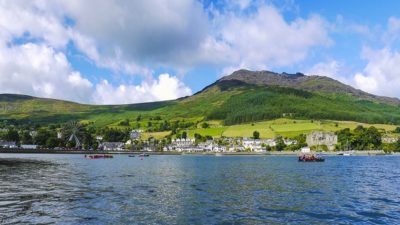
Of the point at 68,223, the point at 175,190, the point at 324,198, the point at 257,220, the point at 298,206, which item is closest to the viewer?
the point at 68,223

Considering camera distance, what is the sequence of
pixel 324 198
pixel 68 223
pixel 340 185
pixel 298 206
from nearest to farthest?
1. pixel 68 223
2. pixel 298 206
3. pixel 324 198
4. pixel 340 185

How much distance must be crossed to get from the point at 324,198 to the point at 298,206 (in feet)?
22.5

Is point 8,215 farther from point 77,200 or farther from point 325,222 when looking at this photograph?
point 325,222

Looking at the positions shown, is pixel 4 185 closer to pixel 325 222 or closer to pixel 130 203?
pixel 130 203

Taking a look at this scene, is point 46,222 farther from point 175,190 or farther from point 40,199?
point 175,190

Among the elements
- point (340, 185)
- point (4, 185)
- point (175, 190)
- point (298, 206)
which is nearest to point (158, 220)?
point (298, 206)

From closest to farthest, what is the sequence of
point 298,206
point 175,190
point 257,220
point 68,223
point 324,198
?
point 68,223, point 257,220, point 298,206, point 324,198, point 175,190

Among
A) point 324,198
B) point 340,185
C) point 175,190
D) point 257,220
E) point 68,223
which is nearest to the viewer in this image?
point 68,223

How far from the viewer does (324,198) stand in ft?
138

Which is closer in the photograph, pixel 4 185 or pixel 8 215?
pixel 8 215

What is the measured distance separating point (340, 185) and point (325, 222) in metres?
28.2

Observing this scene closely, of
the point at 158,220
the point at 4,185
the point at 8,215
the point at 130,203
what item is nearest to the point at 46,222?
the point at 8,215

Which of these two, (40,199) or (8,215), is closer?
(8,215)

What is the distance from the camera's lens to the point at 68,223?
28.1 metres
